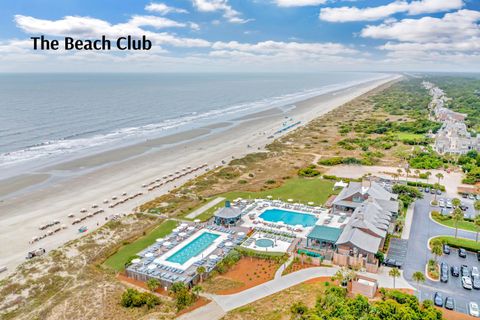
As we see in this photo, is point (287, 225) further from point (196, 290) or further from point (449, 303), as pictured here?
point (449, 303)

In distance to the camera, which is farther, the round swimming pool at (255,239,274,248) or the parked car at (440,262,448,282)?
the round swimming pool at (255,239,274,248)

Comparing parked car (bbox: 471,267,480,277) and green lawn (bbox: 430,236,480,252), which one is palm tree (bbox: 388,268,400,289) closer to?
parked car (bbox: 471,267,480,277)

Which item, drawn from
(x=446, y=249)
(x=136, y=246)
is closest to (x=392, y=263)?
(x=446, y=249)

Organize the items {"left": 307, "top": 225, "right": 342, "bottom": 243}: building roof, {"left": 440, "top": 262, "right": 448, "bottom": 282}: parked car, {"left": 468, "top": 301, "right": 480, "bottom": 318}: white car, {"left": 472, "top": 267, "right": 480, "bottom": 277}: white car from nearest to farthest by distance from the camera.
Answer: {"left": 468, "top": 301, "right": 480, "bottom": 318}: white car < {"left": 440, "top": 262, "right": 448, "bottom": 282}: parked car < {"left": 472, "top": 267, "right": 480, "bottom": 277}: white car < {"left": 307, "top": 225, "right": 342, "bottom": 243}: building roof

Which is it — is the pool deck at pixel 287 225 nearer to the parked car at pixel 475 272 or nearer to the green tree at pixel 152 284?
the parked car at pixel 475 272

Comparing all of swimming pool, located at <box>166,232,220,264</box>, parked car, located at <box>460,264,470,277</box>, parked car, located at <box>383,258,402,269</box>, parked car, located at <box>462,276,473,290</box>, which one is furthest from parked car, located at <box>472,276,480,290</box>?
swimming pool, located at <box>166,232,220,264</box>
